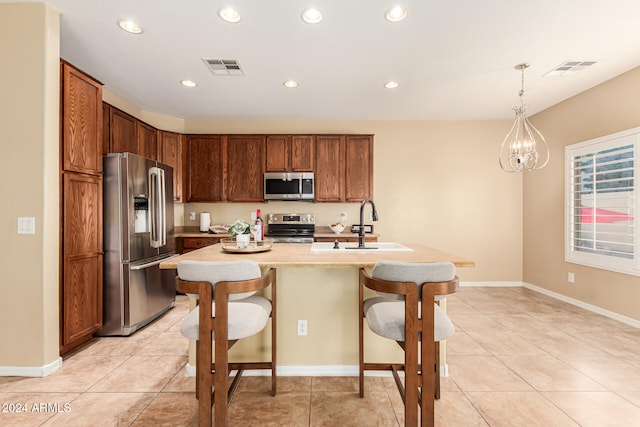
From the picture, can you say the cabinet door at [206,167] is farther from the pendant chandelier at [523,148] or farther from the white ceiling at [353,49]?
the pendant chandelier at [523,148]

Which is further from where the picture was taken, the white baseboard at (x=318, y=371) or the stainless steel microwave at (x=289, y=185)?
the stainless steel microwave at (x=289, y=185)

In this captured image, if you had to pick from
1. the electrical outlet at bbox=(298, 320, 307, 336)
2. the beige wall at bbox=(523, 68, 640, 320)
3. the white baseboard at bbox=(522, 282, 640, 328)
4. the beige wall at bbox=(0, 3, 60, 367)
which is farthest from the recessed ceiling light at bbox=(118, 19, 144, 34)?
the white baseboard at bbox=(522, 282, 640, 328)

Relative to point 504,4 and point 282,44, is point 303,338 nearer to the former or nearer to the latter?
point 282,44

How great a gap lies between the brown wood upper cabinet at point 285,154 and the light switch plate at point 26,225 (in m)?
2.95

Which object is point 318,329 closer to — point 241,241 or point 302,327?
point 302,327

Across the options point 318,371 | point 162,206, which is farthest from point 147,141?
point 318,371

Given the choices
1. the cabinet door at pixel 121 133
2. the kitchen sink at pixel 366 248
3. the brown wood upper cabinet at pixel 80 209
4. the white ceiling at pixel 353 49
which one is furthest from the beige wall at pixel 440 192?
the kitchen sink at pixel 366 248

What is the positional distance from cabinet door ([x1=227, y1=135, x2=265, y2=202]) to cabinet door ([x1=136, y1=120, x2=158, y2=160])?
1024 mm

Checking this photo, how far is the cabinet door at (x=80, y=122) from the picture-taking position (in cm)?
249

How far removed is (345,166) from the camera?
479 cm

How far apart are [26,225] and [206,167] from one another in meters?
2.71

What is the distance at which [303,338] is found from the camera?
2.28m

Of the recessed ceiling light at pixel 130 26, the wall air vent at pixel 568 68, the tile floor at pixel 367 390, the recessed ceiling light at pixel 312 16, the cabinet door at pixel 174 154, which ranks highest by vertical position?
the wall air vent at pixel 568 68

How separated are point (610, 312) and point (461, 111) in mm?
3136
